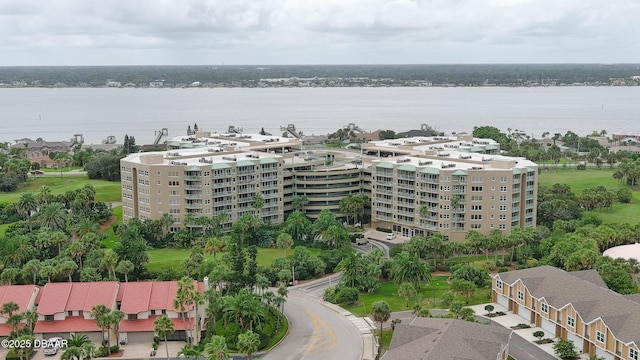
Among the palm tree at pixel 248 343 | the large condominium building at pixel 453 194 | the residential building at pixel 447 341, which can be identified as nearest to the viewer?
the residential building at pixel 447 341

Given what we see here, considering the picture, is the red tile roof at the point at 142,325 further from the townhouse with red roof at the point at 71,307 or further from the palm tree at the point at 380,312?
the palm tree at the point at 380,312

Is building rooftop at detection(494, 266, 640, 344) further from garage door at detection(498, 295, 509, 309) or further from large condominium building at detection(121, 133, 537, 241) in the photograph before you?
large condominium building at detection(121, 133, 537, 241)

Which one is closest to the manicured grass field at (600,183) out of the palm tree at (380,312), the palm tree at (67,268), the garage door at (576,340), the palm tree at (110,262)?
the garage door at (576,340)

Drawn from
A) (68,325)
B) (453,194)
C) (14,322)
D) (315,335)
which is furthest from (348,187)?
(14,322)

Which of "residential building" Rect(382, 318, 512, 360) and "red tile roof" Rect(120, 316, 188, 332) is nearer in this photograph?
"residential building" Rect(382, 318, 512, 360)

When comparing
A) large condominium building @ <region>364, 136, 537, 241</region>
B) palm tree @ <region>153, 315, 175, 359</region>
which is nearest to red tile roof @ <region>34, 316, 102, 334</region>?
palm tree @ <region>153, 315, 175, 359</region>
